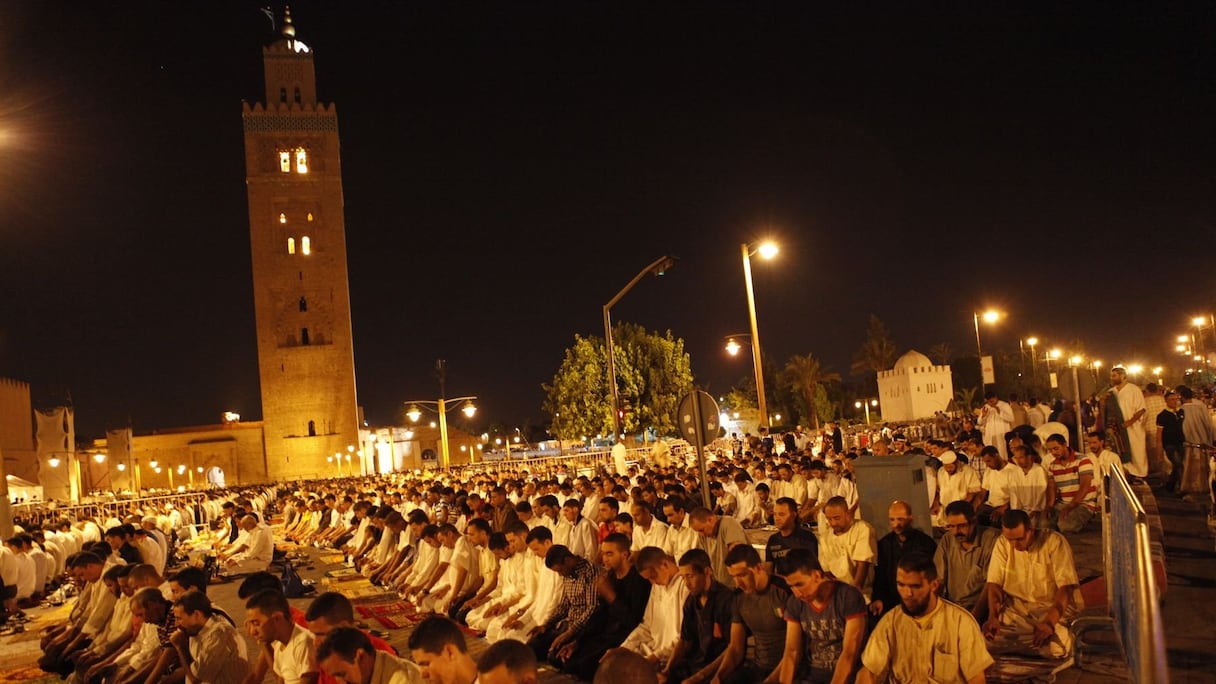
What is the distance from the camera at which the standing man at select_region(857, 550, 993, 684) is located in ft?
17.3

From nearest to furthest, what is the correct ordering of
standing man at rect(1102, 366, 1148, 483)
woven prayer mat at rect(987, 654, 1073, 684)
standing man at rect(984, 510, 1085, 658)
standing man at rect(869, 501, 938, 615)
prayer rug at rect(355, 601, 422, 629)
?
woven prayer mat at rect(987, 654, 1073, 684)
standing man at rect(984, 510, 1085, 658)
standing man at rect(869, 501, 938, 615)
prayer rug at rect(355, 601, 422, 629)
standing man at rect(1102, 366, 1148, 483)

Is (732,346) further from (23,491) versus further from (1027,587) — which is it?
(23,491)

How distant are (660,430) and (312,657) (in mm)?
55474

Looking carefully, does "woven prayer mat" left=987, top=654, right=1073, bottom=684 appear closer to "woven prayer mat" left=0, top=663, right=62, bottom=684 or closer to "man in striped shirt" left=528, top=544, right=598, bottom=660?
"man in striped shirt" left=528, top=544, right=598, bottom=660

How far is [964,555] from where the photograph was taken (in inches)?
302

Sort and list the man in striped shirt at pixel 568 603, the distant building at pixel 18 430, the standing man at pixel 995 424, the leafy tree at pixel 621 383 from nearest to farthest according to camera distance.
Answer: the man in striped shirt at pixel 568 603, the standing man at pixel 995 424, the distant building at pixel 18 430, the leafy tree at pixel 621 383

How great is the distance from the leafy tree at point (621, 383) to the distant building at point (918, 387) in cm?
1754

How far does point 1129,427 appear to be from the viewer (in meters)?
14.8

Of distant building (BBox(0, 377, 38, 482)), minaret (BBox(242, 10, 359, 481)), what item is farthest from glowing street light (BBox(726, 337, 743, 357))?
minaret (BBox(242, 10, 359, 481))

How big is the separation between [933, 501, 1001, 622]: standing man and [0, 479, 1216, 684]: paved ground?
1143 mm

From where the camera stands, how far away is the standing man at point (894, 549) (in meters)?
7.51

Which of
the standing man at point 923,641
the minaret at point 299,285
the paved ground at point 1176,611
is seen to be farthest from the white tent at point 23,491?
the standing man at point 923,641

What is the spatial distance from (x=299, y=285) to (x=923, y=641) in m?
69.9

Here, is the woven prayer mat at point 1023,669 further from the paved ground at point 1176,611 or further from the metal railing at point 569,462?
the metal railing at point 569,462
